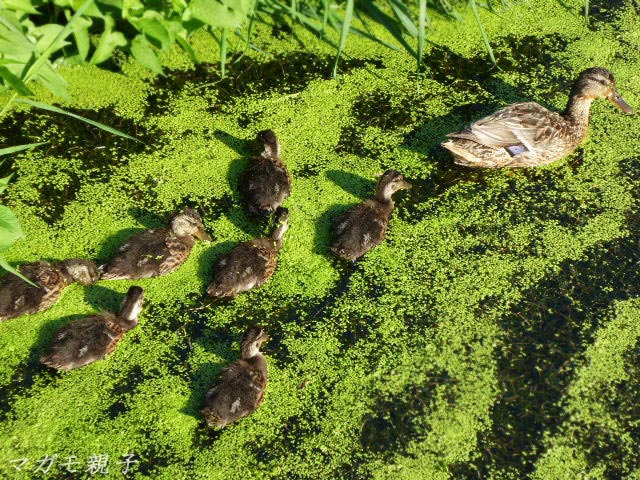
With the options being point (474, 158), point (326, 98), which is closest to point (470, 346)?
point (474, 158)

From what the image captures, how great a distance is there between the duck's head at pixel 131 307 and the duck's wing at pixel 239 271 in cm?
34

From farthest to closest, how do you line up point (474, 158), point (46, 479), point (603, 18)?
point (603, 18), point (474, 158), point (46, 479)

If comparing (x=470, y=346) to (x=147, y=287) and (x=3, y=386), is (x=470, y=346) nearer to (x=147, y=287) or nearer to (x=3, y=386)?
(x=147, y=287)

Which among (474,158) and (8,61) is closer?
(8,61)

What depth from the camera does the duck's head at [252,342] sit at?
337cm

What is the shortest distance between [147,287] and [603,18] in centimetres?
387

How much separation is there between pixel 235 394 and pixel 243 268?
0.68 metres

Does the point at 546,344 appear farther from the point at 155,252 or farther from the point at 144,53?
the point at 144,53

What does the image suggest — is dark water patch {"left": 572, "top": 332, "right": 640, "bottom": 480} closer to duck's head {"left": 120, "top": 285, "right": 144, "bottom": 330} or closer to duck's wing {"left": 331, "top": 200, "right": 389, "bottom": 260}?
duck's wing {"left": 331, "top": 200, "right": 389, "bottom": 260}

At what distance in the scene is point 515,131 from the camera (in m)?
4.32

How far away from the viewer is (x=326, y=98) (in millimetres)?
4715

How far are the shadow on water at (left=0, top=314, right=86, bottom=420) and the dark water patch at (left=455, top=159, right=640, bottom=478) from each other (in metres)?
1.88

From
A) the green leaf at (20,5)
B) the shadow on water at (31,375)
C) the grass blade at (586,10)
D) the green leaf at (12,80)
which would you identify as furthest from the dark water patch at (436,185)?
the green leaf at (20,5)

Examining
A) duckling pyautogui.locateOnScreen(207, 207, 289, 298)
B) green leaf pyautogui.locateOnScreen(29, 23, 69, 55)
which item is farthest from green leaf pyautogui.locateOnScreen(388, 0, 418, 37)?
green leaf pyautogui.locateOnScreen(29, 23, 69, 55)
